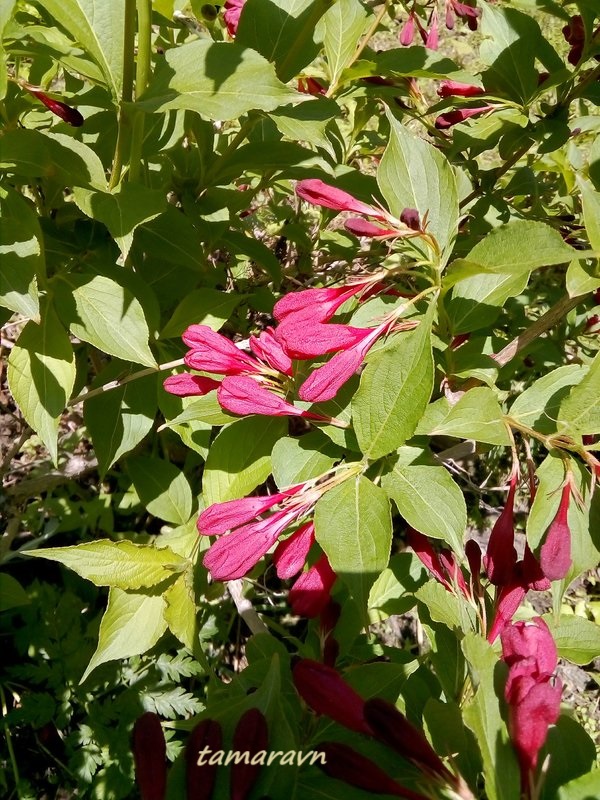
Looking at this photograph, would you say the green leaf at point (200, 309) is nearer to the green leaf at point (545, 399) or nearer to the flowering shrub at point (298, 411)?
the flowering shrub at point (298, 411)

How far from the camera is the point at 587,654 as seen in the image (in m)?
1.14

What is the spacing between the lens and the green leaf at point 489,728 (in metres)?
0.64

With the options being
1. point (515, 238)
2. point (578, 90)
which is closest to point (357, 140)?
point (578, 90)

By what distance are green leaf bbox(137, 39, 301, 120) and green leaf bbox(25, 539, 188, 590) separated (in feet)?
2.48

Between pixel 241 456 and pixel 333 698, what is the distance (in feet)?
1.80

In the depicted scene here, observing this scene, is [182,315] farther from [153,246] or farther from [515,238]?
[515,238]

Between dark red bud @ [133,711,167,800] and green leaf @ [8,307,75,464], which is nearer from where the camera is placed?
dark red bud @ [133,711,167,800]

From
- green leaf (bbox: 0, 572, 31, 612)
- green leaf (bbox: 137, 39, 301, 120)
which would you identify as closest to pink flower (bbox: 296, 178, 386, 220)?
green leaf (bbox: 137, 39, 301, 120)

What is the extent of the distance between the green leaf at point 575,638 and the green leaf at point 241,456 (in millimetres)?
602

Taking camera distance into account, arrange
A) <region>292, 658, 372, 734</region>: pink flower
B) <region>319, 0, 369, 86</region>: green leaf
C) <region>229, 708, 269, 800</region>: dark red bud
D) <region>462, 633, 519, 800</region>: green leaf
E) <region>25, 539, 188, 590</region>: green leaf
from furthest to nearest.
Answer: <region>319, 0, 369, 86</region>: green leaf → <region>25, 539, 188, 590</region>: green leaf → <region>292, 658, 372, 734</region>: pink flower → <region>229, 708, 269, 800</region>: dark red bud → <region>462, 633, 519, 800</region>: green leaf

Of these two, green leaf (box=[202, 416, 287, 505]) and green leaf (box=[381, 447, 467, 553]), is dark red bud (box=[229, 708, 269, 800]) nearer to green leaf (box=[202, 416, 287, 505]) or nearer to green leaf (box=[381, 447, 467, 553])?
green leaf (box=[381, 447, 467, 553])

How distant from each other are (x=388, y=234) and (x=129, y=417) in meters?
0.77

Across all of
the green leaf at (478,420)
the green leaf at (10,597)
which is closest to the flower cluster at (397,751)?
the green leaf at (478,420)

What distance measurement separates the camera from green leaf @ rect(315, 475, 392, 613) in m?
0.96
